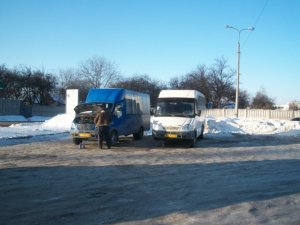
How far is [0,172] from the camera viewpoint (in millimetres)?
12320

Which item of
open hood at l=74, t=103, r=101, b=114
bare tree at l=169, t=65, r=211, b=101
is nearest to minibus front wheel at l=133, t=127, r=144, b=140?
open hood at l=74, t=103, r=101, b=114

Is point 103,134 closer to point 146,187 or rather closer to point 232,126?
point 146,187

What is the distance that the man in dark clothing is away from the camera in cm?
1916

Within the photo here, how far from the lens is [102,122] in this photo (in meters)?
19.2

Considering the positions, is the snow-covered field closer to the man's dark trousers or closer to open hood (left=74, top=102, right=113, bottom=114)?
the man's dark trousers

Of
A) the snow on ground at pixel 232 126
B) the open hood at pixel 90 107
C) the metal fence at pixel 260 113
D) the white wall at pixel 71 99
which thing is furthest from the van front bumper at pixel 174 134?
the metal fence at pixel 260 113

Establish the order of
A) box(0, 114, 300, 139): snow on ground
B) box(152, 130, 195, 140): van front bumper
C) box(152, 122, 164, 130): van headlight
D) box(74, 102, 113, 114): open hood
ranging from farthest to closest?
1. box(0, 114, 300, 139): snow on ground
2. box(74, 102, 113, 114): open hood
3. box(152, 122, 164, 130): van headlight
4. box(152, 130, 195, 140): van front bumper

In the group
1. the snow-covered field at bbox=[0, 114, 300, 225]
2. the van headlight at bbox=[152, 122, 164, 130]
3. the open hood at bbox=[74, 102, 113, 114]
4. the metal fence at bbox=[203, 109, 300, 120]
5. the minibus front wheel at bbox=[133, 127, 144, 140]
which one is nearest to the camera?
the snow-covered field at bbox=[0, 114, 300, 225]

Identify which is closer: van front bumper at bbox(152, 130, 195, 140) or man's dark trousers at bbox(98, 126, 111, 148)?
man's dark trousers at bbox(98, 126, 111, 148)

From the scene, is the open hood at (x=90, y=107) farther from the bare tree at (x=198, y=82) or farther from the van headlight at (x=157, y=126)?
the bare tree at (x=198, y=82)

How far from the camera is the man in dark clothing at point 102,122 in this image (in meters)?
19.2

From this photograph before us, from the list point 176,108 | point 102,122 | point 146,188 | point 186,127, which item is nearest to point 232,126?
point 176,108

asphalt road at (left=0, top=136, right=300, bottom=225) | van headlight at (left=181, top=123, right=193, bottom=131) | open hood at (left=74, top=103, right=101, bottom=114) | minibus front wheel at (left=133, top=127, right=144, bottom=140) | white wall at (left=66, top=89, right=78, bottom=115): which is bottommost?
asphalt road at (left=0, top=136, right=300, bottom=225)

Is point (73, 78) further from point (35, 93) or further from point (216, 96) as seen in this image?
point (216, 96)
